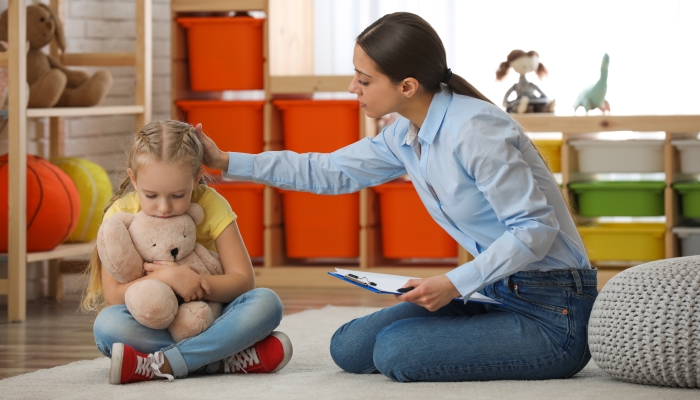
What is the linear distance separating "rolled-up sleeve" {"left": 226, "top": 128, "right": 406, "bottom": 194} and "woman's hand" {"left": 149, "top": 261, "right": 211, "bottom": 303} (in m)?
0.24

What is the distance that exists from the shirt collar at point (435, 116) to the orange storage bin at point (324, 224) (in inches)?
61.0

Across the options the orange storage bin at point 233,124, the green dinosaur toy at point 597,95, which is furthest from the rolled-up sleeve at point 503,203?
the orange storage bin at point 233,124

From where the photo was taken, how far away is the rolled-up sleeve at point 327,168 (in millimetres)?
1814

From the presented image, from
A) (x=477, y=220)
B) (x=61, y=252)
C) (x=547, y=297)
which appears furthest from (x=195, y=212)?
(x=61, y=252)

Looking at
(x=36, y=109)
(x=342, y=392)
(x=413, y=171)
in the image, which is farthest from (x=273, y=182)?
(x=36, y=109)

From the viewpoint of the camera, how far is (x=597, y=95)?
309 centimetres

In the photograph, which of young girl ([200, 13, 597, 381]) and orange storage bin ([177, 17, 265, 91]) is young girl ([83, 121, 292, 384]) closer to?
young girl ([200, 13, 597, 381])

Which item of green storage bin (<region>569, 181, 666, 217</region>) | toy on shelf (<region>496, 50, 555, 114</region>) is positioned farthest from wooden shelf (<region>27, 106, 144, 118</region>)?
green storage bin (<region>569, 181, 666, 217</region>)

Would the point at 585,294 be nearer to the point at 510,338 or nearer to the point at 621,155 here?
the point at 510,338

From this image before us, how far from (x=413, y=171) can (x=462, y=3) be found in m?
1.87

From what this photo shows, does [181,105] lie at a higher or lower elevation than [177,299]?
higher

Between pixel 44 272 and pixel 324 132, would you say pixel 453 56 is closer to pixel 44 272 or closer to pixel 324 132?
pixel 324 132

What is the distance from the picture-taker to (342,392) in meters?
1.54

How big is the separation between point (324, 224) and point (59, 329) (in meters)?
1.05
